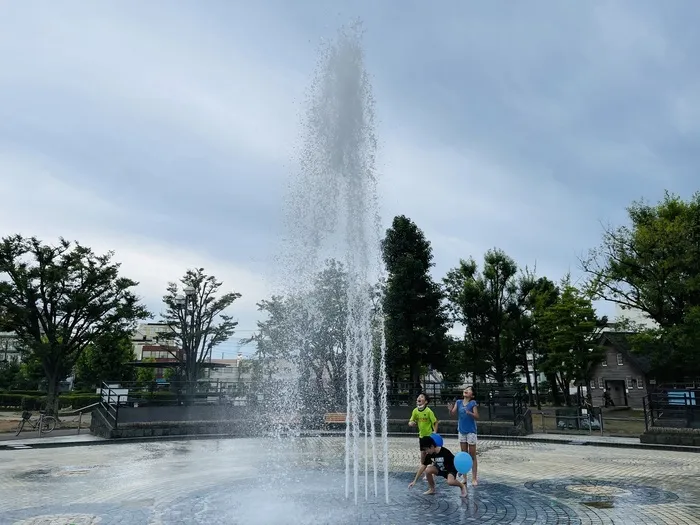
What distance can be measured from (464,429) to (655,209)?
3223 centimetres

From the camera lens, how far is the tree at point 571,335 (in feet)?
114

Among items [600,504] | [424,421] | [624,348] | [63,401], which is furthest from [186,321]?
[624,348]

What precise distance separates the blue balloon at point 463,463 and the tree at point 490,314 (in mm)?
30111

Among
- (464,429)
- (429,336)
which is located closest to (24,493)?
(464,429)

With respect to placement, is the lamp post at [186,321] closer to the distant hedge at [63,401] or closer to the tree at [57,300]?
the tree at [57,300]

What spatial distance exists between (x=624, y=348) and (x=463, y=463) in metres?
40.7

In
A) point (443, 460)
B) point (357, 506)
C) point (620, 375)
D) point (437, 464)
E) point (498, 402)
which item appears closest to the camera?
point (357, 506)

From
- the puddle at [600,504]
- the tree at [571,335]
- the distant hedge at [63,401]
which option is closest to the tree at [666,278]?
the tree at [571,335]

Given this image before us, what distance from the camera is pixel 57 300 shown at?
85.4ft

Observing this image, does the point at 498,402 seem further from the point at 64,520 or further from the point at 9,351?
the point at 9,351

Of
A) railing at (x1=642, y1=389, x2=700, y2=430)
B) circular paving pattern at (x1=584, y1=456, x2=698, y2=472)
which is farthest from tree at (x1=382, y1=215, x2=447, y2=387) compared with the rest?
circular paving pattern at (x1=584, y1=456, x2=698, y2=472)

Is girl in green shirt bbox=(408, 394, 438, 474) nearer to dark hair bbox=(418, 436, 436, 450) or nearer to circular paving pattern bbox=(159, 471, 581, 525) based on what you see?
dark hair bbox=(418, 436, 436, 450)

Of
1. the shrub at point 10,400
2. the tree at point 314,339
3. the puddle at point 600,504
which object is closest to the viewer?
the puddle at point 600,504

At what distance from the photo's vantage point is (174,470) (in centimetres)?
1223
